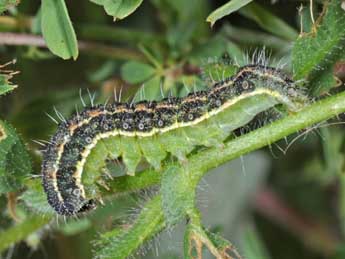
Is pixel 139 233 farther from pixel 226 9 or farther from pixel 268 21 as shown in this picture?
pixel 268 21

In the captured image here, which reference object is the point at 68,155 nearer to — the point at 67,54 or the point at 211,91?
the point at 67,54

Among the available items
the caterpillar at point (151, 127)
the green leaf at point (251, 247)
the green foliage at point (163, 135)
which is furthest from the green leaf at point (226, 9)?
the green leaf at point (251, 247)

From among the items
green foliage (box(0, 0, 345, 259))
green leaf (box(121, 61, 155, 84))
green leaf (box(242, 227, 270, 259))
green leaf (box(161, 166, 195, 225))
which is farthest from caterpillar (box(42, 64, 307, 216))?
green leaf (box(242, 227, 270, 259))

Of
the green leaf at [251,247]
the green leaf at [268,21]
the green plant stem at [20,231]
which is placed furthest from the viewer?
the green leaf at [251,247]

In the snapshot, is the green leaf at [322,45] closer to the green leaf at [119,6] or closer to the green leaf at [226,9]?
the green leaf at [226,9]

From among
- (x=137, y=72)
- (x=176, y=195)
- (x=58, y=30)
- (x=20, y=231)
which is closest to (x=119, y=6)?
(x=58, y=30)

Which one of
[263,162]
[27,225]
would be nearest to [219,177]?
[263,162]

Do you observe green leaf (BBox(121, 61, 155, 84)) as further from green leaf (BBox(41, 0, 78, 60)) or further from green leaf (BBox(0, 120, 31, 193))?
green leaf (BBox(0, 120, 31, 193))

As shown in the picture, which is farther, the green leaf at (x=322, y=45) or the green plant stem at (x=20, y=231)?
the green plant stem at (x=20, y=231)
